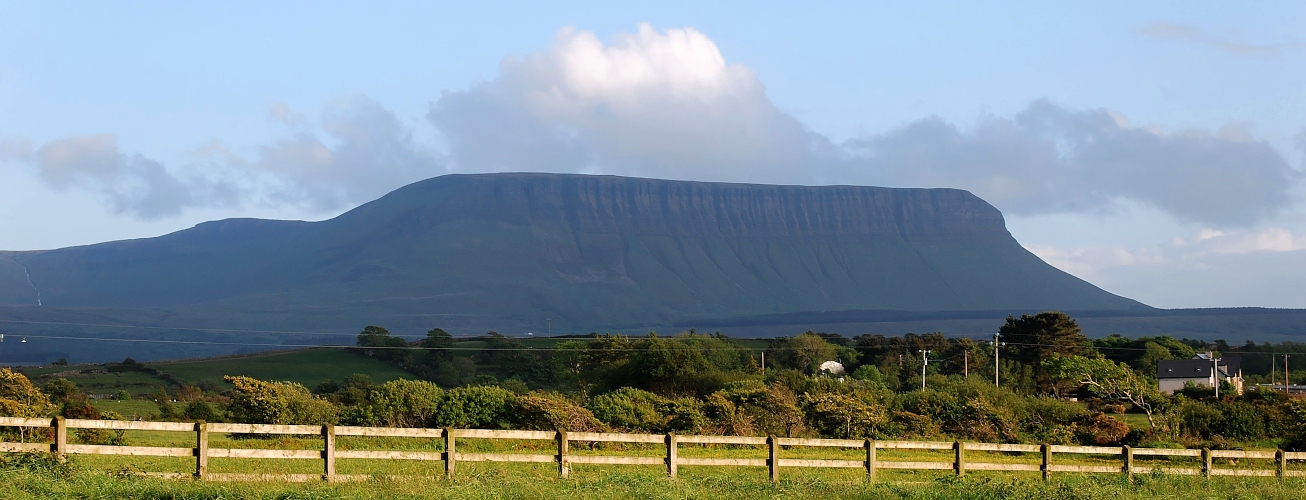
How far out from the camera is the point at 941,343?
105m

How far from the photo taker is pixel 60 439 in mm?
14805

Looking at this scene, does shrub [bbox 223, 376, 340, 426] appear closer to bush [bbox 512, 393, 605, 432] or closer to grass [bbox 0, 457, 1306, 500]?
bush [bbox 512, 393, 605, 432]

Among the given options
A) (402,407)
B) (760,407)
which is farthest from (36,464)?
(760,407)

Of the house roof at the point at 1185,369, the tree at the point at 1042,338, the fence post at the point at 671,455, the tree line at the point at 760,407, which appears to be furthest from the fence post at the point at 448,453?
the house roof at the point at 1185,369

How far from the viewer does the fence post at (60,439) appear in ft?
48.3

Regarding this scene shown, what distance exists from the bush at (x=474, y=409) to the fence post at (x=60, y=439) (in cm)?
2458

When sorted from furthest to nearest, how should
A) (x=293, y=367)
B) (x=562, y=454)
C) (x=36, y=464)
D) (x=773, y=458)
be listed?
(x=293, y=367)
(x=773, y=458)
(x=562, y=454)
(x=36, y=464)

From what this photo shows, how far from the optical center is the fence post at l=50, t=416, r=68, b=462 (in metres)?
14.7

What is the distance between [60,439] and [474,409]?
25896 millimetres

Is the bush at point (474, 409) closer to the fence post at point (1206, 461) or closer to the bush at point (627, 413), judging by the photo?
the bush at point (627, 413)

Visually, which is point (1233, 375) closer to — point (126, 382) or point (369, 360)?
point (369, 360)

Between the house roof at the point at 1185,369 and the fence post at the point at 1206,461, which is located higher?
the fence post at the point at 1206,461

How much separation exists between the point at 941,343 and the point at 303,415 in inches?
2869

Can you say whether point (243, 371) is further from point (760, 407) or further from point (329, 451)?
point (329, 451)
